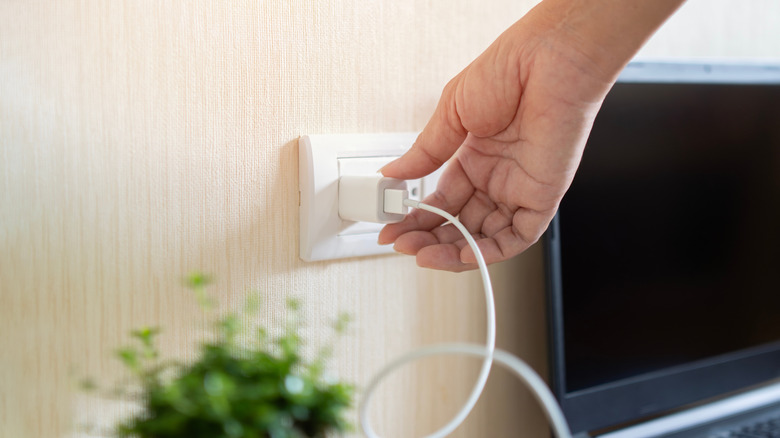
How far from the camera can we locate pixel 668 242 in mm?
883

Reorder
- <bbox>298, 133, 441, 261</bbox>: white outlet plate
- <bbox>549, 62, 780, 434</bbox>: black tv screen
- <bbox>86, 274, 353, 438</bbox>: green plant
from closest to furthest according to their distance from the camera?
<bbox>86, 274, 353, 438</bbox>: green plant → <bbox>298, 133, 441, 261</bbox>: white outlet plate → <bbox>549, 62, 780, 434</bbox>: black tv screen

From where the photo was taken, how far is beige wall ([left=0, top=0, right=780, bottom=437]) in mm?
519


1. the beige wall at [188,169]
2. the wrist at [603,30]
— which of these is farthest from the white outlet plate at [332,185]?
the wrist at [603,30]

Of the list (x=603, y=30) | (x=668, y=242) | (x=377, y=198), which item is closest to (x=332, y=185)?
(x=377, y=198)

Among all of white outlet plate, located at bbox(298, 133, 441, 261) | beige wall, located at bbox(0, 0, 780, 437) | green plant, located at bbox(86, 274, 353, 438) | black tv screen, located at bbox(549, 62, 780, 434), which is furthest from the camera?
black tv screen, located at bbox(549, 62, 780, 434)

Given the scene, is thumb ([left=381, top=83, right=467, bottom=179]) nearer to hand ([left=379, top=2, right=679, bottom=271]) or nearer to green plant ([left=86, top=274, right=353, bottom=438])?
hand ([left=379, top=2, right=679, bottom=271])

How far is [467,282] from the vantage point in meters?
0.80

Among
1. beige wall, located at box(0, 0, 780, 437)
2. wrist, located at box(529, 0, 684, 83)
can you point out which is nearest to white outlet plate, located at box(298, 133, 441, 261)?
beige wall, located at box(0, 0, 780, 437)

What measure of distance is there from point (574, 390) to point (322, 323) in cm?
33

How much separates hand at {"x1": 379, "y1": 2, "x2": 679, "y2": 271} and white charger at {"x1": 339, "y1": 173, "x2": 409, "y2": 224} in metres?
0.01

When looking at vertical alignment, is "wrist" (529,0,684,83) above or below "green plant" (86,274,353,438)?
above

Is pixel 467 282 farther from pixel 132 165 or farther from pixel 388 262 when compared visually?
pixel 132 165

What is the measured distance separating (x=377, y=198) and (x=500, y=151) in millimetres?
131

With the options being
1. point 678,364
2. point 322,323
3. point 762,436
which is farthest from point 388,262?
point 762,436
